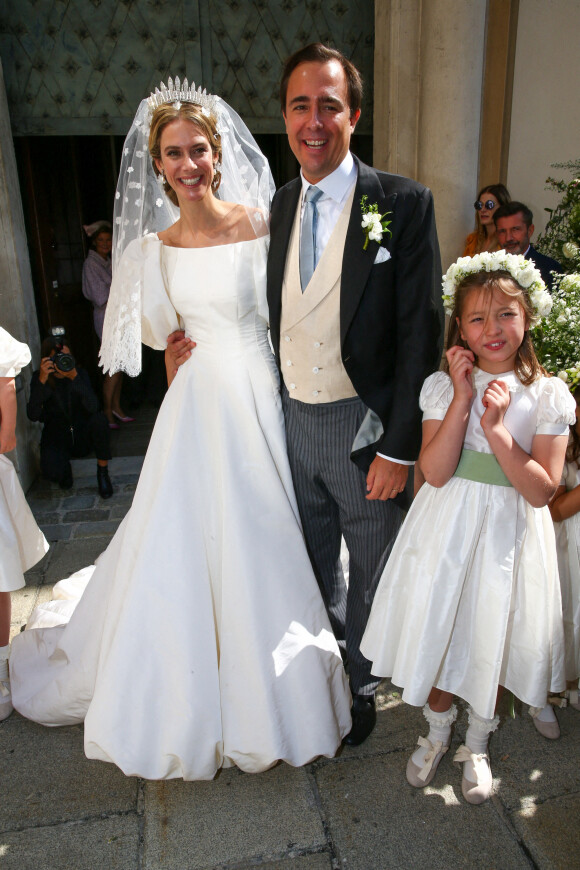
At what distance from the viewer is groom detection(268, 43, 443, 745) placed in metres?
2.10

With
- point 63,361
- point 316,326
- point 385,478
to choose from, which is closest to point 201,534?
point 385,478

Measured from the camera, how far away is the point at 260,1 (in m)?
4.96

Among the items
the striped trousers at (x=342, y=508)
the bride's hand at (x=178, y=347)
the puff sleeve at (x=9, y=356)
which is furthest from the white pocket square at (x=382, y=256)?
the puff sleeve at (x=9, y=356)

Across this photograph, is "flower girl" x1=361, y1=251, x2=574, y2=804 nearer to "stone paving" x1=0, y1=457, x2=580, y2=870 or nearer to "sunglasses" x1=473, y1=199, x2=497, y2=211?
"stone paving" x1=0, y1=457, x2=580, y2=870

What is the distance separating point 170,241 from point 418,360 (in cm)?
105

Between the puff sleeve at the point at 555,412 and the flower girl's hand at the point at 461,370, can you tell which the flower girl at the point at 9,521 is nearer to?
the flower girl's hand at the point at 461,370

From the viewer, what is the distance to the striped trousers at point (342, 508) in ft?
7.70

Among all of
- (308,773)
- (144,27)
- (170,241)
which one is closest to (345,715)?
(308,773)

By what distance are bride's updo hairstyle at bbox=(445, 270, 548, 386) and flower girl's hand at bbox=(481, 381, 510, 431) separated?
0.42 feet

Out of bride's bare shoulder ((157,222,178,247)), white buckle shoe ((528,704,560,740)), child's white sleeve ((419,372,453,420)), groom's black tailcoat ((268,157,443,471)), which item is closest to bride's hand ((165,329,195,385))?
bride's bare shoulder ((157,222,178,247))

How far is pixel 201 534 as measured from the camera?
236 cm

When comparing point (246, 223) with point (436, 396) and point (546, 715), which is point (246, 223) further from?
point (546, 715)

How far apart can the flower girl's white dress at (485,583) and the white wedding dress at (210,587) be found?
0.41 metres

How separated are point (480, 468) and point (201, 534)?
97 cm
